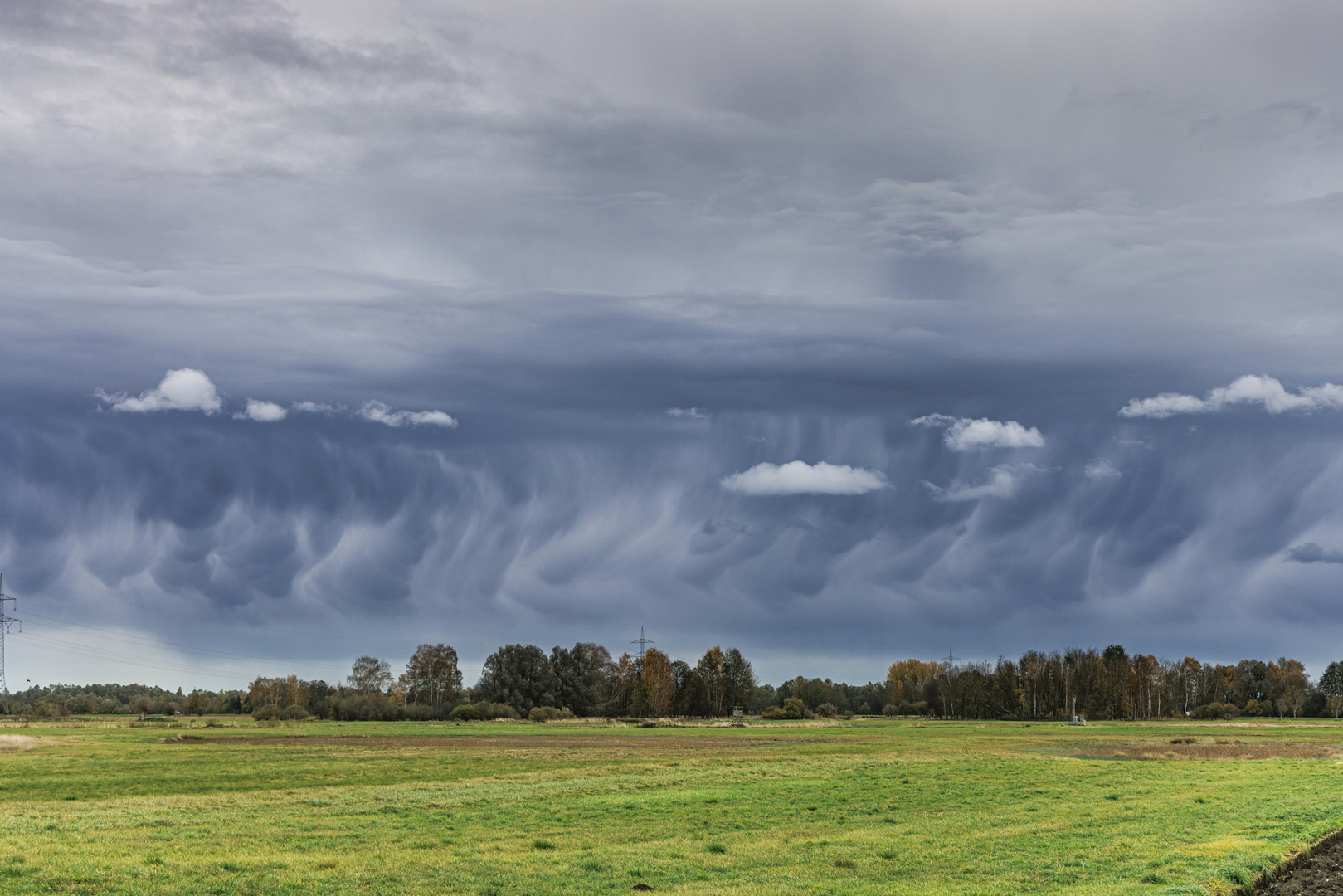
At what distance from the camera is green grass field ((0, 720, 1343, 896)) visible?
2252 centimetres

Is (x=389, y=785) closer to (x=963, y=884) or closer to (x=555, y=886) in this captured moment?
(x=555, y=886)

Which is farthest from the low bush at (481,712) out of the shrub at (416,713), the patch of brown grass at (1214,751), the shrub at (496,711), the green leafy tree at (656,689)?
the patch of brown grass at (1214,751)

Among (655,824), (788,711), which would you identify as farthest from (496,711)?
(655,824)

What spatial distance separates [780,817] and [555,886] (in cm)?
1412

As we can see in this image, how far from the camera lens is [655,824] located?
3175 centimetres

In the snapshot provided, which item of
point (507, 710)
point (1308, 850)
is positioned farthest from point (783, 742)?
point (507, 710)

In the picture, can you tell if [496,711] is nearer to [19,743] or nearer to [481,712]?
[481,712]

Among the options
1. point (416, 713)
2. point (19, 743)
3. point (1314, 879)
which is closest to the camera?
point (1314, 879)

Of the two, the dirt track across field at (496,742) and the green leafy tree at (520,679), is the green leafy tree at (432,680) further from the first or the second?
the dirt track across field at (496,742)

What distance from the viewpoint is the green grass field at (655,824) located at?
22.5m

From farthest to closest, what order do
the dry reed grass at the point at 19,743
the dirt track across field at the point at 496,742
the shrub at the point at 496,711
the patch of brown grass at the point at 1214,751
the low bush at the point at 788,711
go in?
the low bush at the point at 788,711, the shrub at the point at 496,711, the dirt track across field at the point at 496,742, the dry reed grass at the point at 19,743, the patch of brown grass at the point at 1214,751

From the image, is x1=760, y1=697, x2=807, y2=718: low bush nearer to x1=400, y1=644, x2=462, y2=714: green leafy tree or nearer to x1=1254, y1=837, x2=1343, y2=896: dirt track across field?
x1=400, y1=644, x2=462, y2=714: green leafy tree

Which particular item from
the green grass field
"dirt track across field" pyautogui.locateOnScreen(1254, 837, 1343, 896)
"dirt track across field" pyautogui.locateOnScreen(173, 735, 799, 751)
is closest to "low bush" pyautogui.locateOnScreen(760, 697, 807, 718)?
"dirt track across field" pyautogui.locateOnScreen(173, 735, 799, 751)

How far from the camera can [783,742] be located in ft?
304
